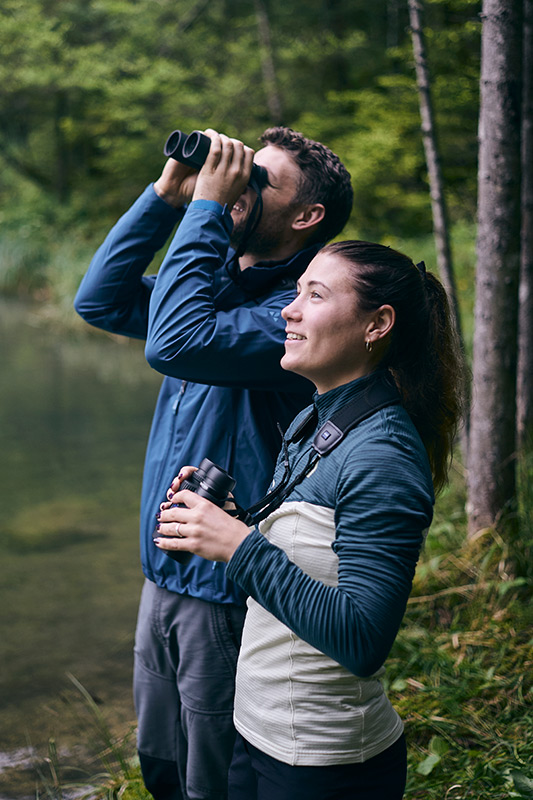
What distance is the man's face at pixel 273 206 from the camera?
1766mm

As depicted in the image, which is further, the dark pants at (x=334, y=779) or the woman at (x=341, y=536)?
the dark pants at (x=334, y=779)

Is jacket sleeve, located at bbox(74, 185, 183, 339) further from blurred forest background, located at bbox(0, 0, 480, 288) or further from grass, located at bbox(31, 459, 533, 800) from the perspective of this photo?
blurred forest background, located at bbox(0, 0, 480, 288)

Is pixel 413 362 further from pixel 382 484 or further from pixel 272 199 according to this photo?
pixel 272 199

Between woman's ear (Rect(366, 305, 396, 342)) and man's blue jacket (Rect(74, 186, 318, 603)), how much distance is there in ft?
1.24

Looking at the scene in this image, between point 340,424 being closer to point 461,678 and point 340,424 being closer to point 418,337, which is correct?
point 418,337

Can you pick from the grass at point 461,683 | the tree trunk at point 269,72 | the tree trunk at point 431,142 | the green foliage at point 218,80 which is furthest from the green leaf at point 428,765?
the tree trunk at point 269,72

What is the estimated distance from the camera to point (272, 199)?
177 cm

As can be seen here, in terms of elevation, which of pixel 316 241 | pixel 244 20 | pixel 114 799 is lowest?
pixel 114 799

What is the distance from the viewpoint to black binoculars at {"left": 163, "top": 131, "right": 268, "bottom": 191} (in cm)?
165

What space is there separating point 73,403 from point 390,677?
18.6 ft

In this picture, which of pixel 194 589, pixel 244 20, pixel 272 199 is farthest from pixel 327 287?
pixel 244 20

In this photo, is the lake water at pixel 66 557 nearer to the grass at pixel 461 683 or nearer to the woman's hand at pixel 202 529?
the grass at pixel 461 683

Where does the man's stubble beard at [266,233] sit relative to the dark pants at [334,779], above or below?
above

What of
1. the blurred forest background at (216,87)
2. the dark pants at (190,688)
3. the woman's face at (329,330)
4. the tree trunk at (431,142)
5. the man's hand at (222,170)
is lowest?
the dark pants at (190,688)
